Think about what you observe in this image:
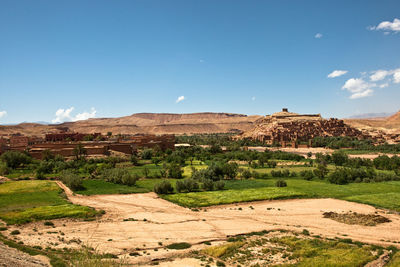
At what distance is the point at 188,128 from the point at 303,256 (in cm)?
16758

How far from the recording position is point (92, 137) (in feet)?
251

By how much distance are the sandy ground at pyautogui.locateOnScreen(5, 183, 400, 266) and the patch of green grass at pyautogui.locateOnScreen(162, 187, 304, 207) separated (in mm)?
984

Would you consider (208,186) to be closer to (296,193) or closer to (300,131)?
(296,193)

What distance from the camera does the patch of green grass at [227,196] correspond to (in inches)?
1113

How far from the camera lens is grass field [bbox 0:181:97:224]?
21.8 m

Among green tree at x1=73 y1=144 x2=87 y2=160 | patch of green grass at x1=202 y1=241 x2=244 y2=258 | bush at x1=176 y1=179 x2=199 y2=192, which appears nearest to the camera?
patch of green grass at x1=202 y1=241 x2=244 y2=258

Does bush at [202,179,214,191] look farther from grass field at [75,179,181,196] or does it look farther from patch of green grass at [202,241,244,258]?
patch of green grass at [202,241,244,258]

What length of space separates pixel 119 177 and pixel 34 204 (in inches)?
508

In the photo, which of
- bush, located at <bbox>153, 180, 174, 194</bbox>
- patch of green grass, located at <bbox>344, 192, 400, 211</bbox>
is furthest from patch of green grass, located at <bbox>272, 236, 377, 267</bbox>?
bush, located at <bbox>153, 180, 174, 194</bbox>

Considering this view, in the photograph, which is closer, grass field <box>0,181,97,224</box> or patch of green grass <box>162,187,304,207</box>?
grass field <box>0,181,97,224</box>

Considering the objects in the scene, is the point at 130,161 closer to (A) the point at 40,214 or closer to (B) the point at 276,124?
(A) the point at 40,214

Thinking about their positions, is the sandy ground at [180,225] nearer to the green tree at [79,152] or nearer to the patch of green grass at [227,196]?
the patch of green grass at [227,196]

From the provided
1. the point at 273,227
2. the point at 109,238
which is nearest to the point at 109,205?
the point at 109,238

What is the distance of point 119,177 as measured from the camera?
3788 centimetres
